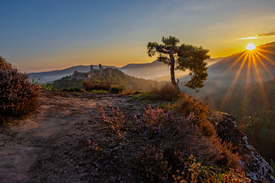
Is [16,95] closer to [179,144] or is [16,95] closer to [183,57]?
[179,144]

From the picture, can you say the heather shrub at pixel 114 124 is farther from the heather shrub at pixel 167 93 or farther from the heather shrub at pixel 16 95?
the heather shrub at pixel 167 93

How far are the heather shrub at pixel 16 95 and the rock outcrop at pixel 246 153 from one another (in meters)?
6.57

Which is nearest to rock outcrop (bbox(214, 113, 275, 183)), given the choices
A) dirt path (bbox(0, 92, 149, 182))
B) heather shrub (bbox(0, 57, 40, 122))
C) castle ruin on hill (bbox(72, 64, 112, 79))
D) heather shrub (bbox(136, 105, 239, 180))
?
heather shrub (bbox(136, 105, 239, 180))

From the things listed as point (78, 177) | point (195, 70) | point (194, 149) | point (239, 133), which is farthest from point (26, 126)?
point (195, 70)

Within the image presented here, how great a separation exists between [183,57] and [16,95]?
11.3m

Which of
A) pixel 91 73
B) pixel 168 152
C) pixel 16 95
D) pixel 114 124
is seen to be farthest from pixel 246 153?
pixel 91 73

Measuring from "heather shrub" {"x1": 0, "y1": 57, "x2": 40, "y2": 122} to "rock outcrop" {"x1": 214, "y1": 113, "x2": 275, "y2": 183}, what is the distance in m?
6.57

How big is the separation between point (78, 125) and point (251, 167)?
5501 mm

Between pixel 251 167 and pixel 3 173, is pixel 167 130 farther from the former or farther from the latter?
pixel 251 167

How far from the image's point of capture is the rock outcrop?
439 centimetres

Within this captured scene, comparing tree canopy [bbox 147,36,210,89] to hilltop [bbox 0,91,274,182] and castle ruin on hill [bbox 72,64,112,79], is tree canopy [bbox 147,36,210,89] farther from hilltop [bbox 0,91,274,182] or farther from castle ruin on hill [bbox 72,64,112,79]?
castle ruin on hill [bbox 72,64,112,79]

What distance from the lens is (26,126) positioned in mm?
3938

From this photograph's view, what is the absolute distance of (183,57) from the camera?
12109 mm

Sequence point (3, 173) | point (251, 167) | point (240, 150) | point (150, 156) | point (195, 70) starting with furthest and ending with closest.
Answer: point (195, 70) → point (240, 150) → point (251, 167) → point (150, 156) → point (3, 173)
